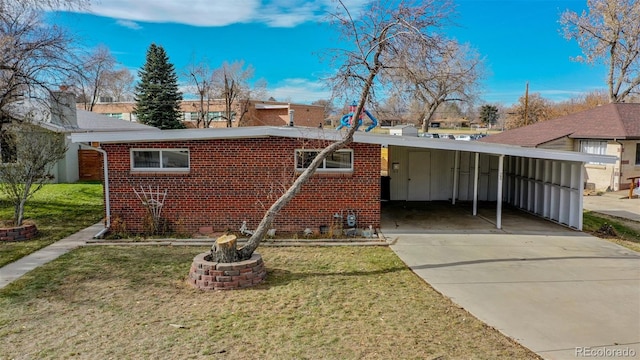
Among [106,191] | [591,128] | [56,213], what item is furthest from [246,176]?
[591,128]

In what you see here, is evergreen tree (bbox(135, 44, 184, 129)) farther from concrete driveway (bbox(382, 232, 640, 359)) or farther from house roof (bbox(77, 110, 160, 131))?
concrete driveway (bbox(382, 232, 640, 359))

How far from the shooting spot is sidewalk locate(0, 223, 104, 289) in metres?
7.65

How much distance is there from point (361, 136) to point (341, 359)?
651 centimetres

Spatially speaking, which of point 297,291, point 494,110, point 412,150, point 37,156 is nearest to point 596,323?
point 297,291

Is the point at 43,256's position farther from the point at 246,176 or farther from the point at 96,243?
the point at 246,176

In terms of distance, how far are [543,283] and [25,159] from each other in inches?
449

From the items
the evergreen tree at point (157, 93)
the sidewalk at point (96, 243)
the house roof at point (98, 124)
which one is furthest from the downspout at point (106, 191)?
the evergreen tree at point (157, 93)

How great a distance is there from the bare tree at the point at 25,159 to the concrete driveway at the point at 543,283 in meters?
8.61

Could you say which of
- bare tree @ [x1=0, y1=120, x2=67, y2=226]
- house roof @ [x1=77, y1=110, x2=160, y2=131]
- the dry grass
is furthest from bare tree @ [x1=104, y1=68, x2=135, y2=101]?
the dry grass

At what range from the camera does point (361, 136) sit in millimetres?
10461

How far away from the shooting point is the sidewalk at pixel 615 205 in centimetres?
1438

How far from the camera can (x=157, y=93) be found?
39438mm

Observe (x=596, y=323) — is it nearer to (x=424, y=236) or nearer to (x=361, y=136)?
(x=424, y=236)

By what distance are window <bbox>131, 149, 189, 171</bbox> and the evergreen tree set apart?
30.0 metres
